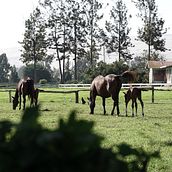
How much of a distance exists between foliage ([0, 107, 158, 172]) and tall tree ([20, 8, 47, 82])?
241 ft

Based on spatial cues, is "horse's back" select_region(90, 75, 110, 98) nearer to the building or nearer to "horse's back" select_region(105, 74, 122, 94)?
"horse's back" select_region(105, 74, 122, 94)

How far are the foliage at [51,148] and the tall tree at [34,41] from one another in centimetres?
7335

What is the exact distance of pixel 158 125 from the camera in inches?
510

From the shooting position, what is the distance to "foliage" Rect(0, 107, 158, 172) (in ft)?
4.51

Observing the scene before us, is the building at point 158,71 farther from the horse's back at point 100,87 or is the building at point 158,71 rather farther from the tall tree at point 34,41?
the horse's back at point 100,87

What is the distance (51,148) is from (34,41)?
7579cm

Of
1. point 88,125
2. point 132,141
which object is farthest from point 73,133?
point 132,141

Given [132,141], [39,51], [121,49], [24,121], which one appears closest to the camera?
[24,121]

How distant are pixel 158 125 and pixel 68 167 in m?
11.8

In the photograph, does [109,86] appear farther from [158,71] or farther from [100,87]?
[158,71]

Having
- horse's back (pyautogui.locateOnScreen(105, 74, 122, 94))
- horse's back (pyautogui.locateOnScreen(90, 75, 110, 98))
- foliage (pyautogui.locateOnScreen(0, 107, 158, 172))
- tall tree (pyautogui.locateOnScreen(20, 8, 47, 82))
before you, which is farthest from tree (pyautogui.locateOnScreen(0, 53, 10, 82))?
foliage (pyautogui.locateOnScreen(0, 107, 158, 172))

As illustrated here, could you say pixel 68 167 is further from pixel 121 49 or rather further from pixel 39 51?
pixel 39 51

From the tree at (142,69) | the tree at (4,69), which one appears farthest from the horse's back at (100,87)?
the tree at (4,69)

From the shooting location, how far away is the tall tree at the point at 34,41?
74812mm
